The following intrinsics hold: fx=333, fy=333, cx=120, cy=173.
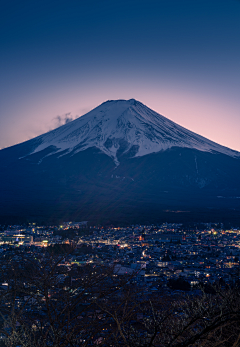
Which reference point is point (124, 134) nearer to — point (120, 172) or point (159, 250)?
point (120, 172)

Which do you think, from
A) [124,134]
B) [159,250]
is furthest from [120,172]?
[159,250]

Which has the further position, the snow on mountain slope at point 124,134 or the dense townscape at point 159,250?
the snow on mountain slope at point 124,134

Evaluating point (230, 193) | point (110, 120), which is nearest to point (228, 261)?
point (230, 193)

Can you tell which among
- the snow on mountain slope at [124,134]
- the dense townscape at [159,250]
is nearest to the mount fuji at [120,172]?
the snow on mountain slope at [124,134]

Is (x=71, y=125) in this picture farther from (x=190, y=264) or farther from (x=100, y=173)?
(x=190, y=264)

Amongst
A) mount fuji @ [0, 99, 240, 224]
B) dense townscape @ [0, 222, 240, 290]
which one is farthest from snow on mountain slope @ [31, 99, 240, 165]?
dense townscape @ [0, 222, 240, 290]

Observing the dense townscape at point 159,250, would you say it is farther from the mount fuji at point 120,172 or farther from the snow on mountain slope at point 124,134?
the snow on mountain slope at point 124,134
